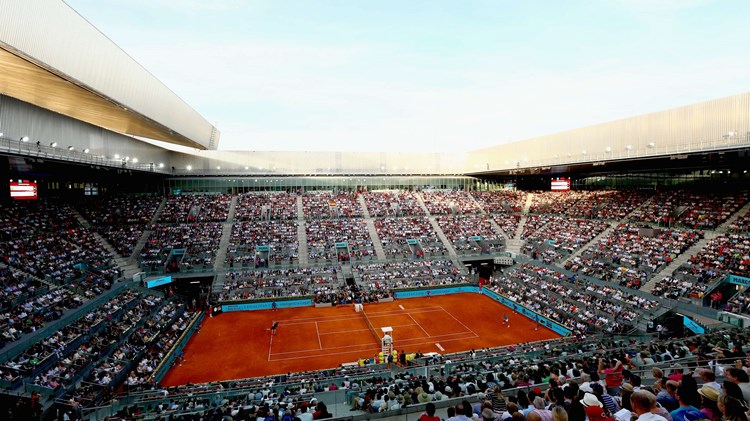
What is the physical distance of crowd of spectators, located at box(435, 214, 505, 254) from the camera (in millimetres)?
47812

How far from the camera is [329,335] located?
30.2 m

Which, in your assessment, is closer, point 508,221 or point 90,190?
point 90,190

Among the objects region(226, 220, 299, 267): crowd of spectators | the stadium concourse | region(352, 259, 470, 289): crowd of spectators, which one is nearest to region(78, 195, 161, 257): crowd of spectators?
the stadium concourse

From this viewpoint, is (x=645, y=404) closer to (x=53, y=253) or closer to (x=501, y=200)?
(x=53, y=253)

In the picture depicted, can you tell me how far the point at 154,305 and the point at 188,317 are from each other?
293cm

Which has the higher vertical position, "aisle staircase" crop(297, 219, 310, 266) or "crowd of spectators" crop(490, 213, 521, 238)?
"crowd of spectators" crop(490, 213, 521, 238)

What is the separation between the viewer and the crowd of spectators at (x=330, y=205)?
5466 cm

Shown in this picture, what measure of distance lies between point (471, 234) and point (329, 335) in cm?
2674

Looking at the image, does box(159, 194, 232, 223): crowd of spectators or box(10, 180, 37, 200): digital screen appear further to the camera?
box(159, 194, 232, 223): crowd of spectators

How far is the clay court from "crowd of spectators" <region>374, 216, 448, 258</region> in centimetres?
931

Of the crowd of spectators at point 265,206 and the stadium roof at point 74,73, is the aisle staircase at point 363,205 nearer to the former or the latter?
the crowd of spectators at point 265,206

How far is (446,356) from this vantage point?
23.6m

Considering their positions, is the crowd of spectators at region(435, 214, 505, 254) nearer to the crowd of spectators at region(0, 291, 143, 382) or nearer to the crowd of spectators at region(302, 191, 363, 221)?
the crowd of spectators at region(302, 191, 363, 221)

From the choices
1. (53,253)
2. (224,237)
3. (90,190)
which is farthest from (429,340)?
(90,190)
